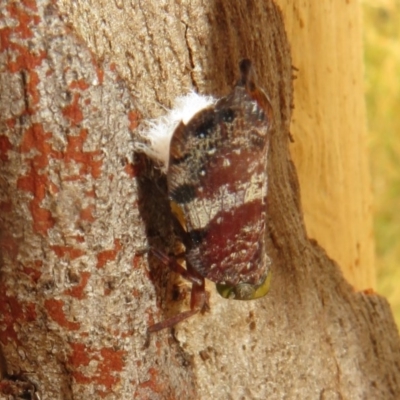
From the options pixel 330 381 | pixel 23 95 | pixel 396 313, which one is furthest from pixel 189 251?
pixel 396 313

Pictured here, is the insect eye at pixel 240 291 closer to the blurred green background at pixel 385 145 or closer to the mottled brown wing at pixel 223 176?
the mottled brown wing at pixel 223 176

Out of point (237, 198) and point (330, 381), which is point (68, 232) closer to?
point (237, 198)

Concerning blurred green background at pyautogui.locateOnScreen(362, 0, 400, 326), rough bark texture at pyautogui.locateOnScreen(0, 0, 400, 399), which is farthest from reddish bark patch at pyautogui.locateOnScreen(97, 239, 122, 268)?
blurred green background at pyautogui.locateOnScreen(362, 0, 400, 326)

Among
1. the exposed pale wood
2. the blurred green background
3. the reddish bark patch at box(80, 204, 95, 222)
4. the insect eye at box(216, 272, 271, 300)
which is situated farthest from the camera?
the blurred green background

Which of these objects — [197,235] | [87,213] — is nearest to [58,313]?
[87,213]

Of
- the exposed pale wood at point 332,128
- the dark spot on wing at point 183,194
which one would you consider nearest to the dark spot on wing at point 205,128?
the dark spot on wing at point 183,194

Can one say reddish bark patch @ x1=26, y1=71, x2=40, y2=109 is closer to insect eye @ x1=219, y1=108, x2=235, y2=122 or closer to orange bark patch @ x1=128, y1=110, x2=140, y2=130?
orange bark patch @ x1=128, y1=110, x2=140, y2=130
